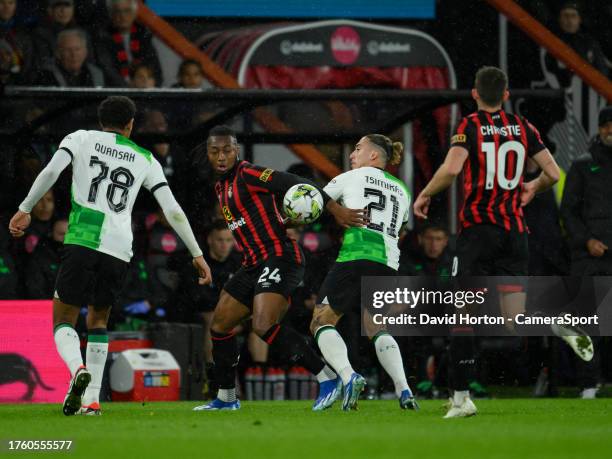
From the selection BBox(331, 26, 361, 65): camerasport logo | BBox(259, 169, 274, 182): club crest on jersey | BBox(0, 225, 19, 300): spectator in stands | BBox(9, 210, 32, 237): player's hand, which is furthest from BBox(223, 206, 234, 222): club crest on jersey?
BBox(331, 26, 361, 65): camerasport logo

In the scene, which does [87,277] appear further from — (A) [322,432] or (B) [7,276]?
(B) [7,276]

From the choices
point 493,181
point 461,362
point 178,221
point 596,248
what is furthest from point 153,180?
point 596,248

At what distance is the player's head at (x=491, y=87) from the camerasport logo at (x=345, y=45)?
21.7ft

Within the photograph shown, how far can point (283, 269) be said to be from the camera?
873cm

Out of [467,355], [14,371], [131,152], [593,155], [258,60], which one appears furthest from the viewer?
[258,60]

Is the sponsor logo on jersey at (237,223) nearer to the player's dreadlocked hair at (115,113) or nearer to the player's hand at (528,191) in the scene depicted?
the player's dreadlocked hair at (115,113)

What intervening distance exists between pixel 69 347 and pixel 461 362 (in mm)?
2330

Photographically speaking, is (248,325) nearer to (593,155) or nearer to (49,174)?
(593,155)

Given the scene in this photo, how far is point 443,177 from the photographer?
765cm

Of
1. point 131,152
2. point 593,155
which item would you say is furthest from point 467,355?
point 593,155

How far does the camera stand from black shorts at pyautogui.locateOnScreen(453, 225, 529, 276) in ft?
25.7

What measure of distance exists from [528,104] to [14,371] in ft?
21.6

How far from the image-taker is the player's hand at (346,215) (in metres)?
8.40

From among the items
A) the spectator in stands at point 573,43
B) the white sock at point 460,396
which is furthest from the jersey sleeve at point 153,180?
the spectator in stands at point 573,43
